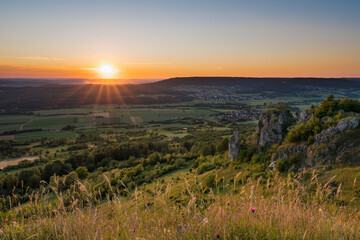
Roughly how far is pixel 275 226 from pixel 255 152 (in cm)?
2244

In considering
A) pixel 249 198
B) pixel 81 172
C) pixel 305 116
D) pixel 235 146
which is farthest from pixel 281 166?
pixel 81 172

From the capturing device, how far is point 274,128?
24234mm

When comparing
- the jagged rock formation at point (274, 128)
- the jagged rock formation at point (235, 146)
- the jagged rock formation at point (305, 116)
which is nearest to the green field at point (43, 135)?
the jagged rock formation at point (235, 146)

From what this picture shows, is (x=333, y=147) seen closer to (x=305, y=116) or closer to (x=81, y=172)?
(x=305, y=116)

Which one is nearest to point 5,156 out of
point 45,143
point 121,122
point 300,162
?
point 45,143

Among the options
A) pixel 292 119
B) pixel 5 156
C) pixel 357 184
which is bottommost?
pixel 5 156

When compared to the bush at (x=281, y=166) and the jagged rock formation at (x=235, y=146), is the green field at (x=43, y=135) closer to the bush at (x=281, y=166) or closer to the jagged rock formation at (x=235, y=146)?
the jagged rock formation at (x=235, y=146)

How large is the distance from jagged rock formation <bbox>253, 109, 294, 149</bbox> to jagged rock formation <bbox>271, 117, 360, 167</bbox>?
430 cm

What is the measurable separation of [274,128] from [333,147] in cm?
772

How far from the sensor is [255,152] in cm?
2520

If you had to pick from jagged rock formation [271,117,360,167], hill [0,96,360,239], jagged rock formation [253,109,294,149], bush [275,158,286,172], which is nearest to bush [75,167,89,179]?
hill [0,96,360,239]

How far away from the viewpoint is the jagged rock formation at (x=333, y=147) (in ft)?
50.8

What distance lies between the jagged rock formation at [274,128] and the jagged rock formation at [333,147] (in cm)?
430

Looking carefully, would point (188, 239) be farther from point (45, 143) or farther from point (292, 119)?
point (45, 143)
